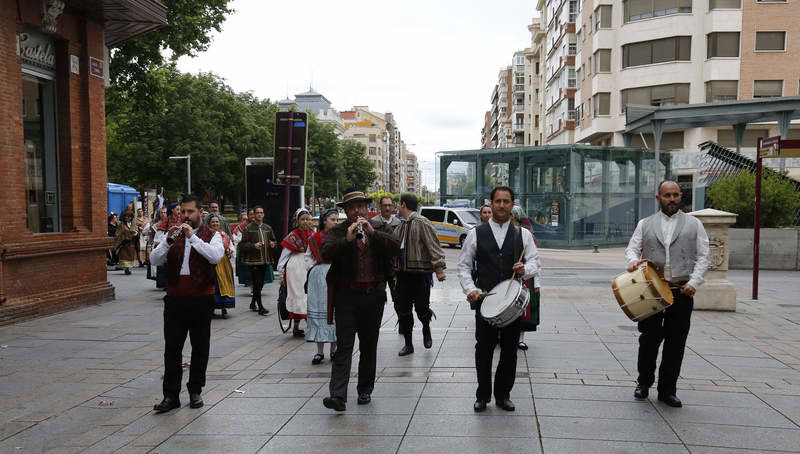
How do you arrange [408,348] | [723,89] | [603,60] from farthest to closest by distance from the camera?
[603,60], [723,89], [408,348]

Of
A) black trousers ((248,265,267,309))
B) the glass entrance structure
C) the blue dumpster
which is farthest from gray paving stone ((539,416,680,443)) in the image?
the blue dumpster

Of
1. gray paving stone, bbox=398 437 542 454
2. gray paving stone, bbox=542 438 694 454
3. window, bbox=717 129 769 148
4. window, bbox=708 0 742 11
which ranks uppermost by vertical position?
window, bbox=708 0 742 11

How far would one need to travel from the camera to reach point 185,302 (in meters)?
5.25

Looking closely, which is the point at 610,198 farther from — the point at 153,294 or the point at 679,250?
the point at 679,250

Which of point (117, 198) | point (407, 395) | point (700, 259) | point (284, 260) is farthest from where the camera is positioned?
point (117, 198)

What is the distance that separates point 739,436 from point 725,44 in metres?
38.2

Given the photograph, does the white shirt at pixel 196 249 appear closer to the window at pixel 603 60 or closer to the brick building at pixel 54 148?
the brick building at pixel 54 148

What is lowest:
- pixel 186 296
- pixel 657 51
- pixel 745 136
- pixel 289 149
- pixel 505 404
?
pixel 505 404

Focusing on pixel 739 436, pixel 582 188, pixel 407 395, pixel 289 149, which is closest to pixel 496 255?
pixel 407 395

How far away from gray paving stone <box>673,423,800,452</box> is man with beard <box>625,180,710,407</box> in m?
0.54

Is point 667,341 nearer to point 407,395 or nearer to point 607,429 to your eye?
point 607,429

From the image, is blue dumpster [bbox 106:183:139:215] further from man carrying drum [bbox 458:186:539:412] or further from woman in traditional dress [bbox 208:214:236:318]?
man carrying drum [bbox 458:186:539:412]

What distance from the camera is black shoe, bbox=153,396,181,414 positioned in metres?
5.17

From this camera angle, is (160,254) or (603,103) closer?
(160,254)
